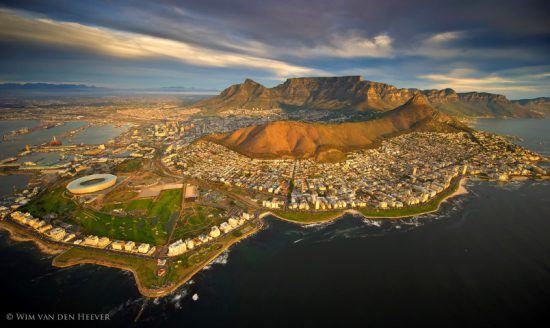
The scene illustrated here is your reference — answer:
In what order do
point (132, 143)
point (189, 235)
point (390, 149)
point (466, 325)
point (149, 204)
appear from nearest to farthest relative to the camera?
point (466, 325) → point (189, 235) → point (149, 204) → point (390, 149) → point (132, 143)

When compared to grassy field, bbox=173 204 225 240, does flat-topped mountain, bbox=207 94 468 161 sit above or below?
above

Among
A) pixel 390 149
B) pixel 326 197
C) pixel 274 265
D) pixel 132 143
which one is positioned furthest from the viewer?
pixel 132 143

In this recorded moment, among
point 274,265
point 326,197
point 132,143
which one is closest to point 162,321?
point 274,265

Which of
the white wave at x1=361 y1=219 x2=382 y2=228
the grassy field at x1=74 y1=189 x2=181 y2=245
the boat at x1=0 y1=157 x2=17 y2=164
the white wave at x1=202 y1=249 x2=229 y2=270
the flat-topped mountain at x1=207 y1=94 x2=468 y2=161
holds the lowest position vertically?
the boat at x1=0 y1=157 x2=17 y2=164

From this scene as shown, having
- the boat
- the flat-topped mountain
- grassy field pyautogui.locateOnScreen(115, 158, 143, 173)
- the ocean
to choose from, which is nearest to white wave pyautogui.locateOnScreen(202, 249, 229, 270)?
the ocean

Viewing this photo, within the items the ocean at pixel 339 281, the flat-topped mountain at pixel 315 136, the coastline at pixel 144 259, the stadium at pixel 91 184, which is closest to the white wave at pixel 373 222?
the ocean at pixel 339 281

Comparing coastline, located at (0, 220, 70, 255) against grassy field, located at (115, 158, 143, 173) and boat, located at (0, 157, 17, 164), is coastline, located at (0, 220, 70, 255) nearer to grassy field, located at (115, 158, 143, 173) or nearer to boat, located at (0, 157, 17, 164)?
grassy field, located at (115, 158, 143, 173)

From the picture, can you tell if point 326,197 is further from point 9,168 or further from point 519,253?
point 9,168
